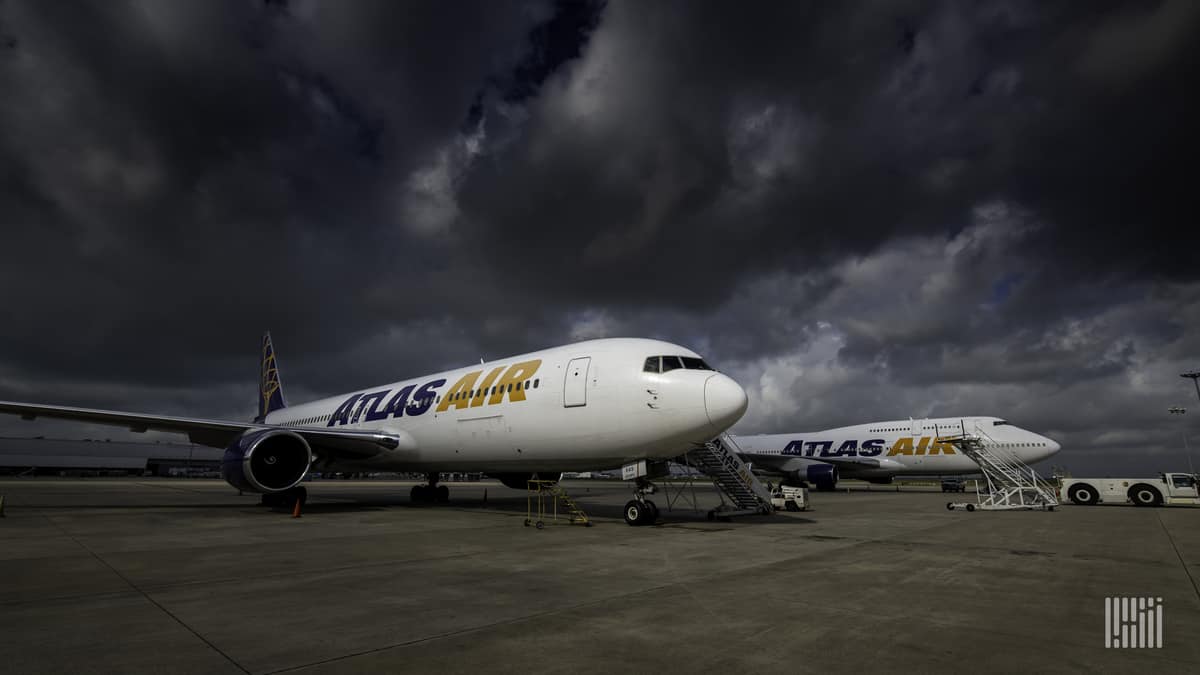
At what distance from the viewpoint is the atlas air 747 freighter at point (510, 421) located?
11.1 metres

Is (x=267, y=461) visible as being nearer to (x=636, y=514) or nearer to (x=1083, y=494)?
(x=636, y=514)

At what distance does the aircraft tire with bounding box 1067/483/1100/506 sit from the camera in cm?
2381

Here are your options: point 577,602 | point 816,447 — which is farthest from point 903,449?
point 577,602

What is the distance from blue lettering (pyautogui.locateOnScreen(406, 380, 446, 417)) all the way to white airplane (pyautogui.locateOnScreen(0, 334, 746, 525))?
0.16ft

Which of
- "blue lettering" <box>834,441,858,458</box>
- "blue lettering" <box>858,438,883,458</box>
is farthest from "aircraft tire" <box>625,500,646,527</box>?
"blue lettering" <box>834,441,858,458</box>

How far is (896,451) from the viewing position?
3488cm

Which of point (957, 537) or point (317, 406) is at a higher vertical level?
point (317, 406)

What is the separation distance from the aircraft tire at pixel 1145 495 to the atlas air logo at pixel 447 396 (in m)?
25.5

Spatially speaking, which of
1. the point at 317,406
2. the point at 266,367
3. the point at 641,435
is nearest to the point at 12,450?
the point at 266,367

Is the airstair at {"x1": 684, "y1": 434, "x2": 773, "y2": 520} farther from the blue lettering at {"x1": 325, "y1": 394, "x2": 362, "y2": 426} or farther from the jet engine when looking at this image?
the jet engine

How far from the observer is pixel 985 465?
69.4ft

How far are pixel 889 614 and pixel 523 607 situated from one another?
315 cm

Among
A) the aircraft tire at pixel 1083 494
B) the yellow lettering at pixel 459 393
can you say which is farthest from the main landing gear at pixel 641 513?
the aircraft tire at pixel 1083 494

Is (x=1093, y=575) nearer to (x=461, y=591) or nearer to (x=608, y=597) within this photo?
(x=608, y=597)
